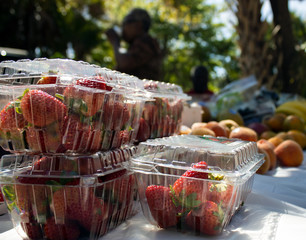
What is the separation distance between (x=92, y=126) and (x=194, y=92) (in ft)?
12.9

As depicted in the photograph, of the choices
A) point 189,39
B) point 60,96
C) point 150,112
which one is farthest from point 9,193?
point 189,39

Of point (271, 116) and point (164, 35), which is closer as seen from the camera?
point (271, 116)

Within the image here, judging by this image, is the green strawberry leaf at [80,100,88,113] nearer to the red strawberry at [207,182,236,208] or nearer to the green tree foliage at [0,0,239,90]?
the red strawberry at [207,182,236,208]

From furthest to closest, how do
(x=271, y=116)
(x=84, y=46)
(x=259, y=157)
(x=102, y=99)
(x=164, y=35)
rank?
(x=164, y=35), (x=84, y=46), (x=271, y=116), (x=259, y=157), (x=102, y=99)

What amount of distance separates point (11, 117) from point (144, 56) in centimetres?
405

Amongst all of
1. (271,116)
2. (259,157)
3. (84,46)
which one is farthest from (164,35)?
(259,157)

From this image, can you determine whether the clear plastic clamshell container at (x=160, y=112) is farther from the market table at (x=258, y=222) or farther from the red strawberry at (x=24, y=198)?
the red strawberry at (x=24, y=198)

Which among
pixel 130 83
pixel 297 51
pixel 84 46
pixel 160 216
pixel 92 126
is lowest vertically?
pixel 160 216

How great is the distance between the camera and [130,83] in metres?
1.41

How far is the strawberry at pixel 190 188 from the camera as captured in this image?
112 centimetres

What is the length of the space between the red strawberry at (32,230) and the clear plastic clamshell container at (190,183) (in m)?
0.39

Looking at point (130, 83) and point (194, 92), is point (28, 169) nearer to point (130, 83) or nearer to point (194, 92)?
point (130, 83)

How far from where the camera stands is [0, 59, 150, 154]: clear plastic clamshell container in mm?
1072

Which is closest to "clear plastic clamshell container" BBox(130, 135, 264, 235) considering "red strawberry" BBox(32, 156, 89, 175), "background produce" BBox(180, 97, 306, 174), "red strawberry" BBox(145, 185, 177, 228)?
"red strawberry" BBox(145, 185, 177, 228)
